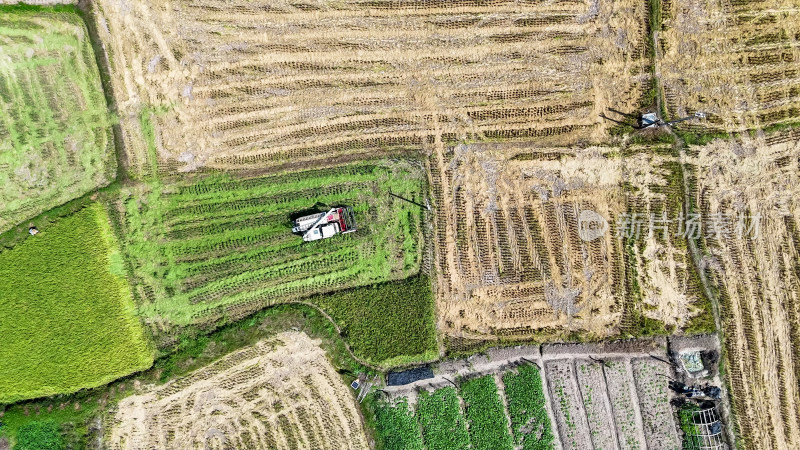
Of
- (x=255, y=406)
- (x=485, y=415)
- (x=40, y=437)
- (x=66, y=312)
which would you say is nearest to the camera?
(x=40, y=437)

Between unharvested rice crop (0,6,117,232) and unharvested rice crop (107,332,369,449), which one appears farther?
unharvested rice crop (107,332,369,449)

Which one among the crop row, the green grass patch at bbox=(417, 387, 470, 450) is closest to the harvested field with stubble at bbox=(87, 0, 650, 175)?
the crop row

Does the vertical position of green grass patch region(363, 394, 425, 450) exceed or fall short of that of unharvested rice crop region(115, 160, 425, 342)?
it falls short

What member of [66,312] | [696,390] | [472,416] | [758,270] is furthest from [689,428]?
[66,312]

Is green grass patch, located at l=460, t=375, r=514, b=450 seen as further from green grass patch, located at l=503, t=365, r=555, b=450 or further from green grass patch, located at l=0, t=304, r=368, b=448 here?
green grass patch, located at l=0, t=304, r=368, b=448

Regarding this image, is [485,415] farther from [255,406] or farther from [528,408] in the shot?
[255,406]

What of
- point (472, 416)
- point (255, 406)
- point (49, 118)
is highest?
point (49, 118)

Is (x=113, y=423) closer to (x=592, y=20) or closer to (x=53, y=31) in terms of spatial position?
(x=53, y=31)

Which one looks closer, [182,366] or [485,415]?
[182,366]
